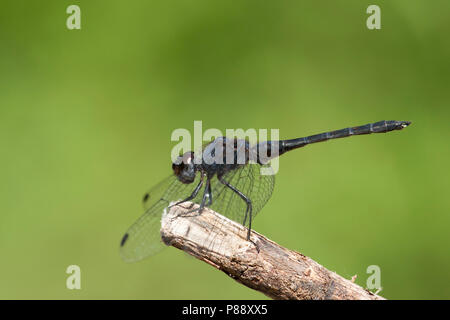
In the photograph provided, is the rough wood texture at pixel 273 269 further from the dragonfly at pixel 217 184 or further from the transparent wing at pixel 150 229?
the transparent wing at pixel 150 229

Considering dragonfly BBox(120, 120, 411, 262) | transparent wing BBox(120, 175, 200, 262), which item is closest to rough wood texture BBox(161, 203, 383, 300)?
dragonfly BBox(120, 120, 411, 262)

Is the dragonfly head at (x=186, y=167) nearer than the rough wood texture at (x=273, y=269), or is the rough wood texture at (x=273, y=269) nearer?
the rough wood texture at (x=273, y=269)

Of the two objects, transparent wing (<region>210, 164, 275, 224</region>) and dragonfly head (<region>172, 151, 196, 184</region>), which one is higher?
dragonfly head (<region>172, 151, 196, 184</region>)

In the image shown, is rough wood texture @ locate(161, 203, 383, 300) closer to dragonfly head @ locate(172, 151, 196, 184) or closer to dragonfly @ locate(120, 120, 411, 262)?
dragonfly @ locate(120, 120, 411, 262)

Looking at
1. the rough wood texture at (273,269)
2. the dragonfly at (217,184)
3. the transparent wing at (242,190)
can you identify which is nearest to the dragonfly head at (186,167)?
the dragonfly at (217,184)

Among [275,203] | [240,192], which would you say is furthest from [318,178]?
[240,192]
